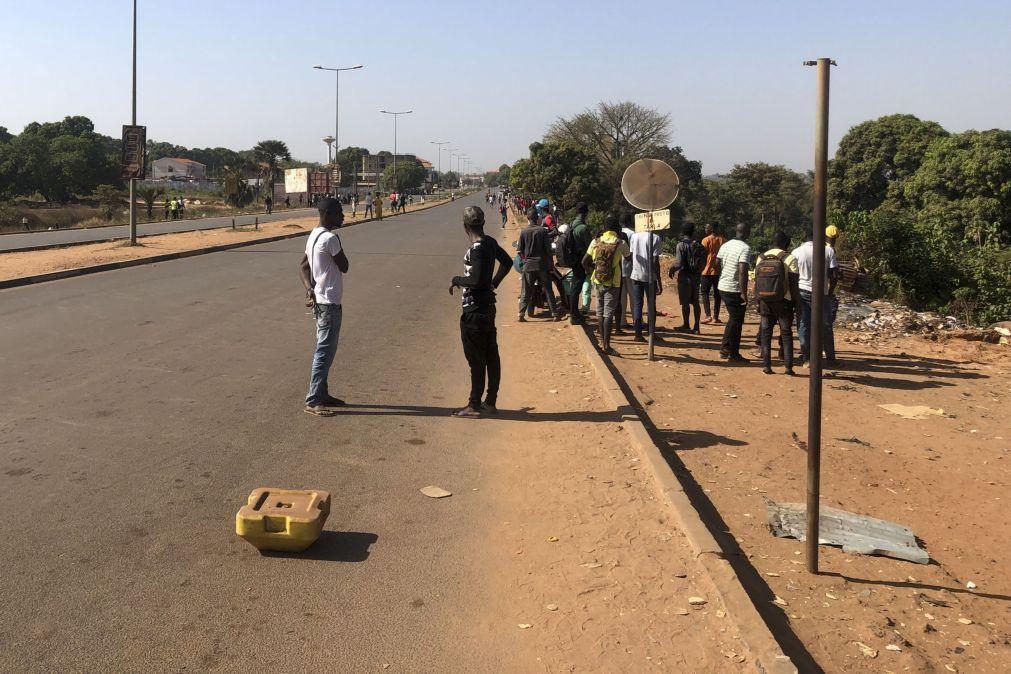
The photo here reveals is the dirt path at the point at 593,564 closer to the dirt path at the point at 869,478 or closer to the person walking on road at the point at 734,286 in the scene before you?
the dirt path at the point at 869,478

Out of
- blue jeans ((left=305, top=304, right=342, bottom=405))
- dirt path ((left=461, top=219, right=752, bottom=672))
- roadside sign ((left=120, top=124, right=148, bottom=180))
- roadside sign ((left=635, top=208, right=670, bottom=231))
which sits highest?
roadside sign ((left=120, top=124, right=148, bottom=180))

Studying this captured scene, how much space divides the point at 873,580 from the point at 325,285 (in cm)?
452

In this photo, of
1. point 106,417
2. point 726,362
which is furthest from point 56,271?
point 726,362

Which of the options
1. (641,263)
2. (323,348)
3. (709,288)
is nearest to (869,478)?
(323,348)

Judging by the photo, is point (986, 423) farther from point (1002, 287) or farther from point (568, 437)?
point (1002, 287)

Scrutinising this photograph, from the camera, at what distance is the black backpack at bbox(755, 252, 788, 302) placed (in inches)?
347

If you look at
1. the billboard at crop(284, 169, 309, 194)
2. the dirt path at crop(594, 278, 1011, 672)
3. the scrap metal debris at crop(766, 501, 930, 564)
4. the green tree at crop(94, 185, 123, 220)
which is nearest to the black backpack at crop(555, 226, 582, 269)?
the dirt path at crop(594, 278, 1011, 672)

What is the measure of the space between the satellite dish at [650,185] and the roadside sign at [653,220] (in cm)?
12

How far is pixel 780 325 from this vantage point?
899cm

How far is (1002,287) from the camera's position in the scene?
52.2 feet

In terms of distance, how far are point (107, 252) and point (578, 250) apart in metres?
15.9

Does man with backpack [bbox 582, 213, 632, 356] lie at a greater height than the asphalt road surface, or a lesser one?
greater

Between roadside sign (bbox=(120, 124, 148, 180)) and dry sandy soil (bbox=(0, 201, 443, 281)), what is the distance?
2.12 metres

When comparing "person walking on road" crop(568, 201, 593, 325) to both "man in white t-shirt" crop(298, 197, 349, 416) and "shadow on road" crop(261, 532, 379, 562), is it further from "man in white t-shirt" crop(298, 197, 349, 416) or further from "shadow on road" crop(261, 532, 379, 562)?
"shadow on road" crop(261, 532, 379, 562)
